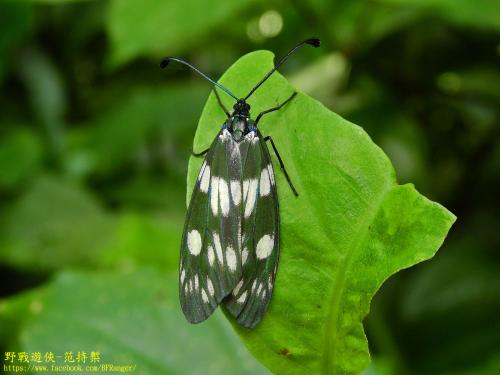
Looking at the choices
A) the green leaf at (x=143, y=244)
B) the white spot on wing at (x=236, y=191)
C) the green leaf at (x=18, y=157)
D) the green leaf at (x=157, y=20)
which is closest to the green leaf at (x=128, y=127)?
Answer: the green leaf at (x=18, y=157)

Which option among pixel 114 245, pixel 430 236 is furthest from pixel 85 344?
pixel 114 245

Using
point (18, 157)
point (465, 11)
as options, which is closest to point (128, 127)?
point (18, 157)

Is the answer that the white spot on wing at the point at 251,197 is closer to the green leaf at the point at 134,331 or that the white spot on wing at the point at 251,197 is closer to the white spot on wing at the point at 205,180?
the white spot on wing at the point at 205,180

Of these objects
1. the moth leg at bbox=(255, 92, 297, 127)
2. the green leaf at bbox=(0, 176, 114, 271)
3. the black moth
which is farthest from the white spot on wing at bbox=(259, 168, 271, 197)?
the green leaf at bbox=(0, 176, 114, 271)

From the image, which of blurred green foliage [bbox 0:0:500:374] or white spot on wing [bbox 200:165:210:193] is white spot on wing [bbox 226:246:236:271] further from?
blurred green foliage [bbox 0:0:500:374]

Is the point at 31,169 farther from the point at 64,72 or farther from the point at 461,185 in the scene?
the point at 461,185

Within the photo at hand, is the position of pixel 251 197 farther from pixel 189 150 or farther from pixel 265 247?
pixel 189 150
